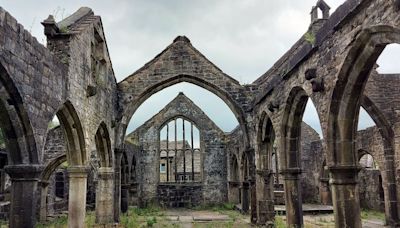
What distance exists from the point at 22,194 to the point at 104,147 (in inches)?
243

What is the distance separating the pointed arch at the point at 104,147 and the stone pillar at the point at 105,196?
0.19 m

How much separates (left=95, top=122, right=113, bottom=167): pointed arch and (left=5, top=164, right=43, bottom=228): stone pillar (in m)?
5.87

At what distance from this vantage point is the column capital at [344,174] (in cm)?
652

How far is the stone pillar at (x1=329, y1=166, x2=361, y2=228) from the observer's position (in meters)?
6.47

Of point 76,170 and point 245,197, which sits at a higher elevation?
point 76,170

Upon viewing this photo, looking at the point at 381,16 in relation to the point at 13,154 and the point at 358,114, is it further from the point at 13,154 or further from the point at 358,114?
the point at 13,154

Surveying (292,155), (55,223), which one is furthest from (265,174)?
(55,223)

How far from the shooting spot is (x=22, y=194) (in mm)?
6254

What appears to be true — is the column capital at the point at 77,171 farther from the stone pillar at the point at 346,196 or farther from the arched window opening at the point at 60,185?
the arched window opening at the point at 60,185

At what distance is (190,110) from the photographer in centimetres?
2377

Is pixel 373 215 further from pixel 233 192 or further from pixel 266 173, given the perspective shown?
pixel 233 192

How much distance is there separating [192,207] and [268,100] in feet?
41.5

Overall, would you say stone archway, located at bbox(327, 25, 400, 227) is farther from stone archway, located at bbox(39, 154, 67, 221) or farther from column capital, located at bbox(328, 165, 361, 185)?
stone archway, located at bbox(39, 154, 67, 221)

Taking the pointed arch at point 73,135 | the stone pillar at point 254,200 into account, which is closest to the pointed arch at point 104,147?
the pointed arch at point 73,135
